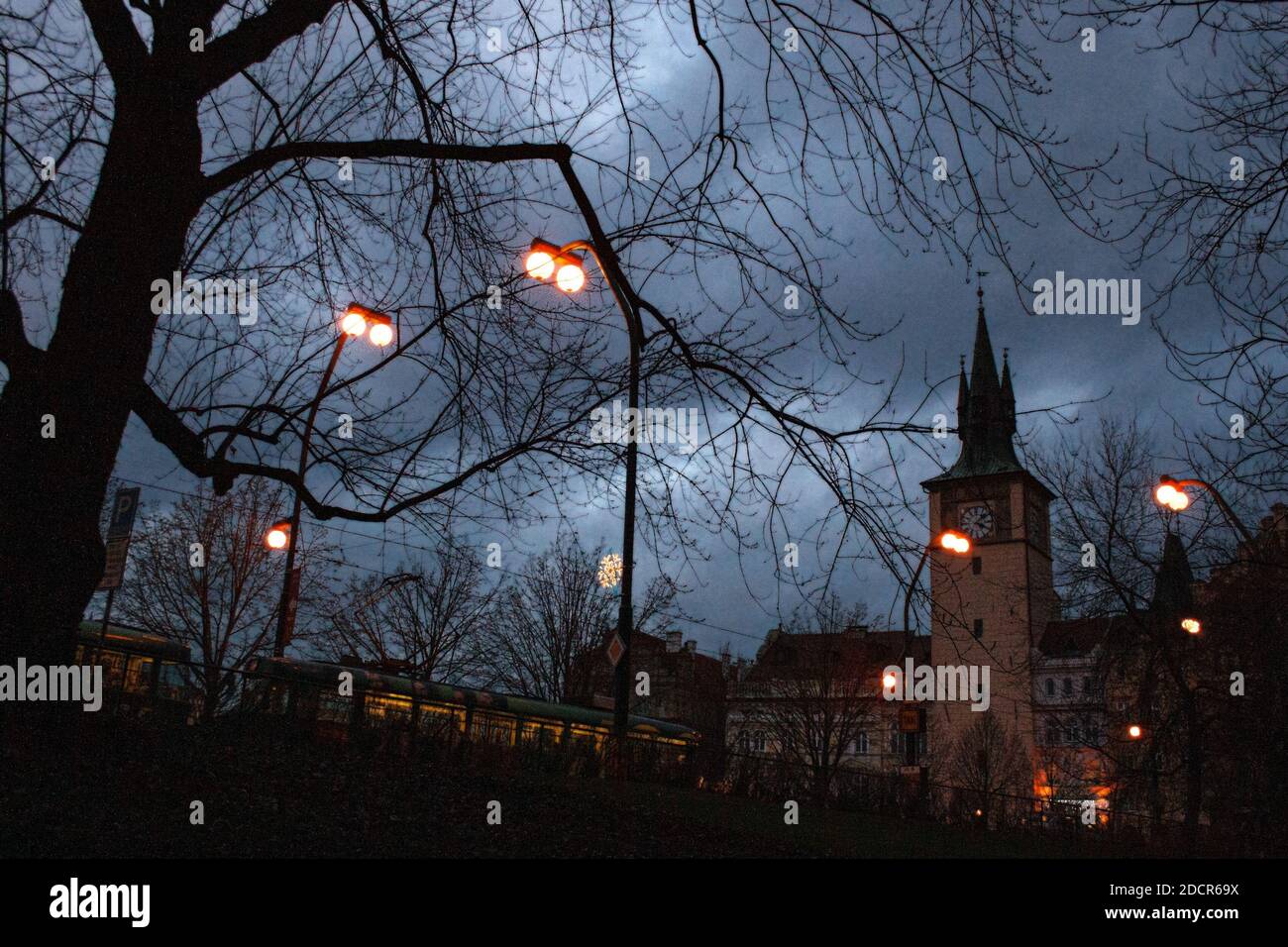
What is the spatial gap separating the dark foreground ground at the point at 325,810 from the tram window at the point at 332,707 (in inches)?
53.3

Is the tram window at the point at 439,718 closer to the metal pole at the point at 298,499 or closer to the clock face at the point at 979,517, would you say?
the metal pole at the point at 298,499

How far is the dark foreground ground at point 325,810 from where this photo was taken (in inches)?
239

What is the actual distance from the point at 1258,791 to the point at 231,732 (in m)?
19.8

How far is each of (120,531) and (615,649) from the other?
7625 mm

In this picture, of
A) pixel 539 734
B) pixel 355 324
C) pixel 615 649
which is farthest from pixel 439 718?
pixel 355 324

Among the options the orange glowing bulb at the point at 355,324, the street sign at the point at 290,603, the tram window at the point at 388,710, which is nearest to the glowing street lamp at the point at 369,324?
the orange glowing bulb at the point at 355,324

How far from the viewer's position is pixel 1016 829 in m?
23.6

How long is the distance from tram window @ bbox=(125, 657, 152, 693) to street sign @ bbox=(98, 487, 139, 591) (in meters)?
0.92

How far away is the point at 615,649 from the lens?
16.4m
